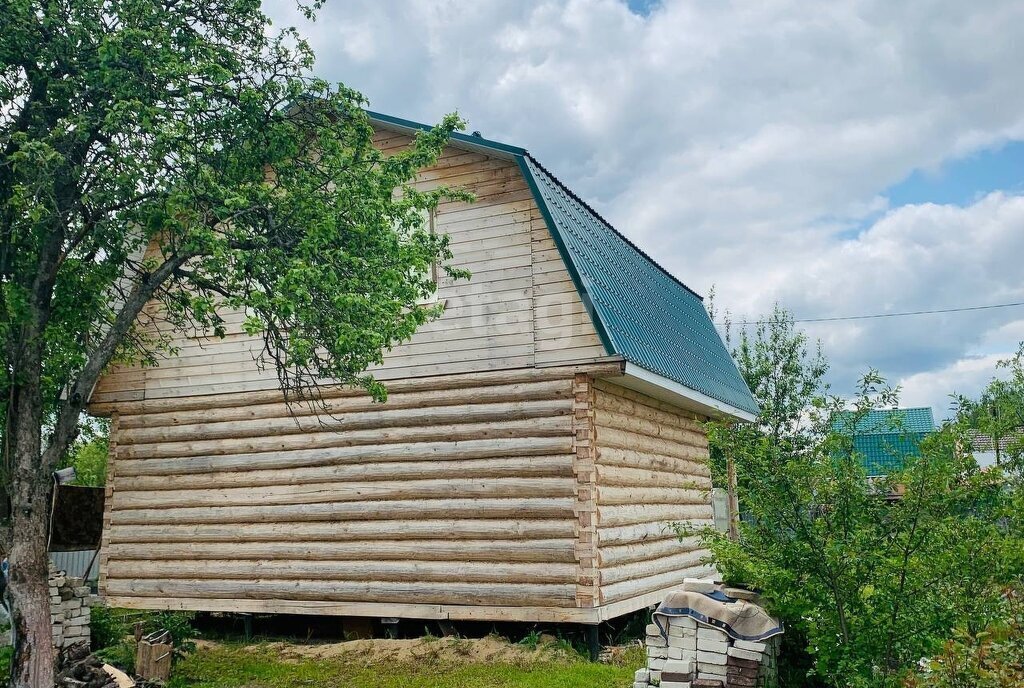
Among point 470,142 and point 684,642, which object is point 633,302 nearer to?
point 470,142

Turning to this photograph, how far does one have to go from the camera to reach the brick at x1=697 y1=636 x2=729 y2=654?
326 inches

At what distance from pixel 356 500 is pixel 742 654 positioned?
624cm

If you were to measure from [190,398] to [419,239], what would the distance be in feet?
17.0

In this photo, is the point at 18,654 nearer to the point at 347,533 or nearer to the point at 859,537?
the point at 347,533

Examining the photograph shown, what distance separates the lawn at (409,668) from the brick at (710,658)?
1.69m

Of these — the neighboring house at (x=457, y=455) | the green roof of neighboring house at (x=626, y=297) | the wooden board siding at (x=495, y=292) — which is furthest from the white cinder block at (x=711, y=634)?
the wooden board siding at (x=495, y=292)

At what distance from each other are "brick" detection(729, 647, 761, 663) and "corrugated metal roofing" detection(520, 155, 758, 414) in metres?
3.99

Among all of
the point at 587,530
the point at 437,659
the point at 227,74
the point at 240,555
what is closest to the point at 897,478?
the point at 587,530

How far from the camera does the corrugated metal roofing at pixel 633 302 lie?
11609 millimetres

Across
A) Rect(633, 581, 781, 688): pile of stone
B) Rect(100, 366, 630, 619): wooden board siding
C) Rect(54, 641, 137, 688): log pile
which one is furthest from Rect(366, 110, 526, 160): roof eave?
Rect(54, 641, 137, 688): log pile

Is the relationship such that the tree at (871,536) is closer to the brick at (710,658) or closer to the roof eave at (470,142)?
the brick at (710,658)

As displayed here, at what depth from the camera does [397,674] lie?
1088 centimetres

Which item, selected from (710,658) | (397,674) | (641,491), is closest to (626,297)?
(641,491)

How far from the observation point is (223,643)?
44.0 ft
